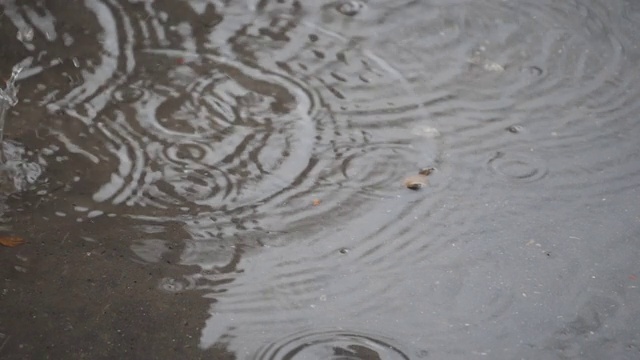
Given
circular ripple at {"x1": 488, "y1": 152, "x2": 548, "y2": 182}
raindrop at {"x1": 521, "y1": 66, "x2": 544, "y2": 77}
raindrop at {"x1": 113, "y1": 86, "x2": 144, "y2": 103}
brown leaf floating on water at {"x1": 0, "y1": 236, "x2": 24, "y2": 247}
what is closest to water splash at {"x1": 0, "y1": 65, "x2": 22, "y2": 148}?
raindrop at {"x1": 113, "y1": 86, "x2": 144, "y2": 103}

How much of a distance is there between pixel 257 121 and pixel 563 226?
1204mm

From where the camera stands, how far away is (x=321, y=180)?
3.10 meters

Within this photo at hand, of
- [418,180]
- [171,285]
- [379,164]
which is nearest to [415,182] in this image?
[418,180]

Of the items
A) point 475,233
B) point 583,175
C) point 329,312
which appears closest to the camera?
point 329,312

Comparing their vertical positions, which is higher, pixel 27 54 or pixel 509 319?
pixel 27 54

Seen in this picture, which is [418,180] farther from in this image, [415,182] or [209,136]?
[209,136]

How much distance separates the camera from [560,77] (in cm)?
369

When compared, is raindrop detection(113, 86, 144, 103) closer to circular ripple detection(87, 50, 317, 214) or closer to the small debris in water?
circular ripple detection(87, 50, 317, 214)

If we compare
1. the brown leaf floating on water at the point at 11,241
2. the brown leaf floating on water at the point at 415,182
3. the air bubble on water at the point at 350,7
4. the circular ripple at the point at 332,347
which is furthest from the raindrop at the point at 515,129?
the brown leaf floating on water at the point at 11,241

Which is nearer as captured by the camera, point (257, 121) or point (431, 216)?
point (431, 216)

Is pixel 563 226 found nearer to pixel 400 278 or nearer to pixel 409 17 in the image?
pixel 400 278

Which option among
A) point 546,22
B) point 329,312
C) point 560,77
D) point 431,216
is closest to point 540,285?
point 431,216

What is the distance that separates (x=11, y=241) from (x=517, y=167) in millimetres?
1782

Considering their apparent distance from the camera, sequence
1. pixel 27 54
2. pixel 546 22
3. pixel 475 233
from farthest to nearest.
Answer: pixel 546 22
pixel 27 54
pixel 475 233
